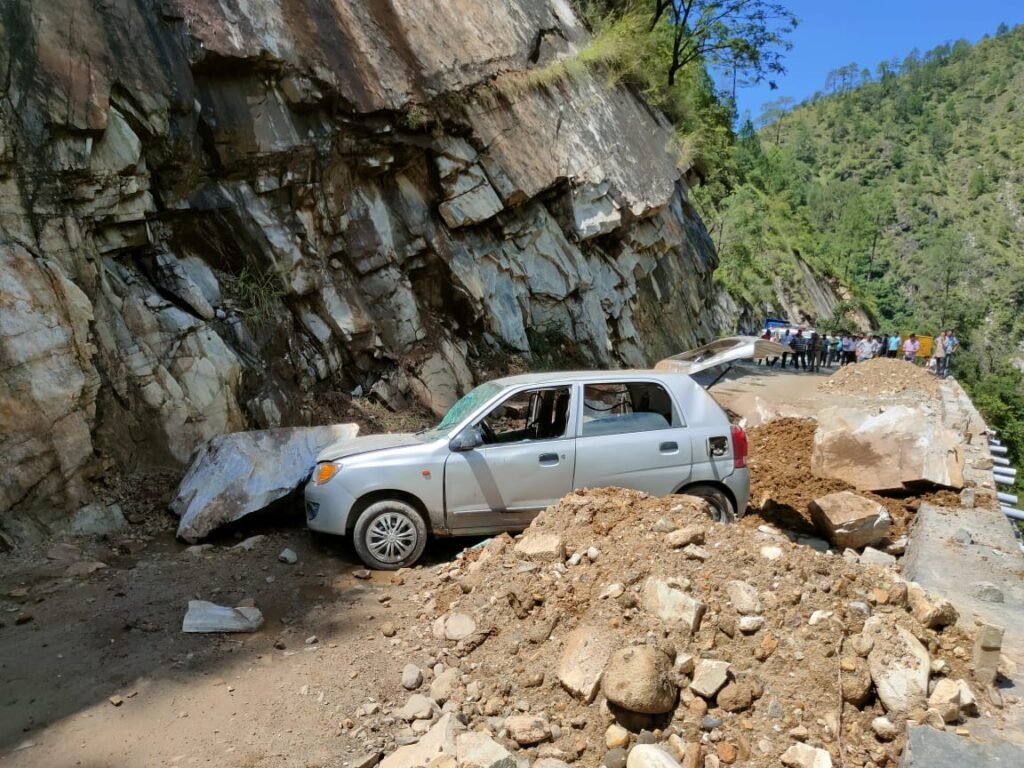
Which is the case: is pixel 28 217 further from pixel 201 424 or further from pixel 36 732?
pixel 36 732

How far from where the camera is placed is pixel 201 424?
26.1ft

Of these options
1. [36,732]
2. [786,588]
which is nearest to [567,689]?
[786,588]

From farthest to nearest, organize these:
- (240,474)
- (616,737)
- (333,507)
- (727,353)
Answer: (727,353) < (240,474) < (333,507) < (616,737)

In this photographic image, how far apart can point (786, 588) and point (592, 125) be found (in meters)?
14.2

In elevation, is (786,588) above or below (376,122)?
below

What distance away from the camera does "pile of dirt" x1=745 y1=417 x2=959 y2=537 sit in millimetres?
7320

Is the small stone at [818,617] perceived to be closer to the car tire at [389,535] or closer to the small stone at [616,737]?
the small stone at [616,737]

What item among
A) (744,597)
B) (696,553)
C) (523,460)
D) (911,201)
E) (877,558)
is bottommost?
(877,558)

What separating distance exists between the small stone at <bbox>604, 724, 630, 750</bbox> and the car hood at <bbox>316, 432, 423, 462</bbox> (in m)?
3.29

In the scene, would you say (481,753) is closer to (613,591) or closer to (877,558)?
(613,591)

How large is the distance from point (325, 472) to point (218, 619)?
1.61m

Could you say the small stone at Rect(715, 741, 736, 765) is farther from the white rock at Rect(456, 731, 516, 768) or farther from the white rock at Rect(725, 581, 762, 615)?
the white rock at Rect(456, 731, 516, 768)

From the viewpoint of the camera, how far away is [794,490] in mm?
8172

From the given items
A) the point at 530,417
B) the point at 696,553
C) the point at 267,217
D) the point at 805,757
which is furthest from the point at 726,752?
the point at 267,217
